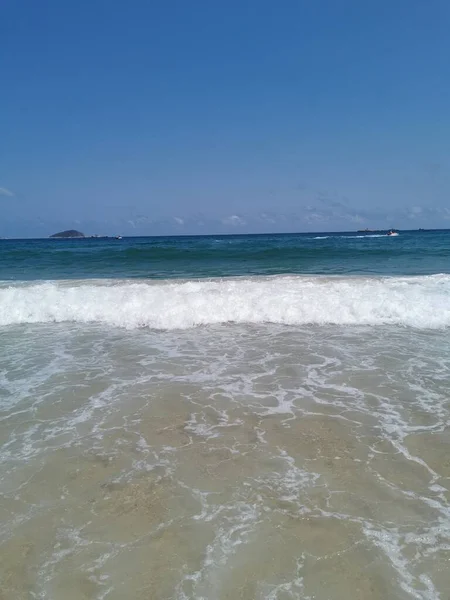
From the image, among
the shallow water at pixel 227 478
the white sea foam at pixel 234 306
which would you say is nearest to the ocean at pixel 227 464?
the shallow water at pixel 227 478

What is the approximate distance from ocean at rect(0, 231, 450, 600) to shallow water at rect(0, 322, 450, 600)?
0.02 meters

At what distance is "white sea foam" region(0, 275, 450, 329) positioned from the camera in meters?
10.3

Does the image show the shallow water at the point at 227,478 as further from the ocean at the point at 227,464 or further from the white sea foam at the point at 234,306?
the white sea foam at the point at 234,306

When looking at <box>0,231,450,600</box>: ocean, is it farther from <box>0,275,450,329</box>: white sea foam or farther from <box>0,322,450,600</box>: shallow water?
<box>0,275,450,329</box>: white sea foam

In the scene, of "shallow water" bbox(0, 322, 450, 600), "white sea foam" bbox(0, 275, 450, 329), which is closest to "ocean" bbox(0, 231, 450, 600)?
"shallow water" bbox(0, 322, 450, 600)

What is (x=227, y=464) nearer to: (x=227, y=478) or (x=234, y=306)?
(x=227, y=478)

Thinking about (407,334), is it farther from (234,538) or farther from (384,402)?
(234,538)

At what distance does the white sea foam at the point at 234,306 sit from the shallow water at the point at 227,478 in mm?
3138

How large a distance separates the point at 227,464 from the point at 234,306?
734 centimetres

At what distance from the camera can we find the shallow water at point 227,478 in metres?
2.78

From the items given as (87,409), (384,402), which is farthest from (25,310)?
(384,402)

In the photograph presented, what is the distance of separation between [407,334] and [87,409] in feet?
22.3

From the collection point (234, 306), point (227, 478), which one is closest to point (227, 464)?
point (227, 478)

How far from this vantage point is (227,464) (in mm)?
4062
